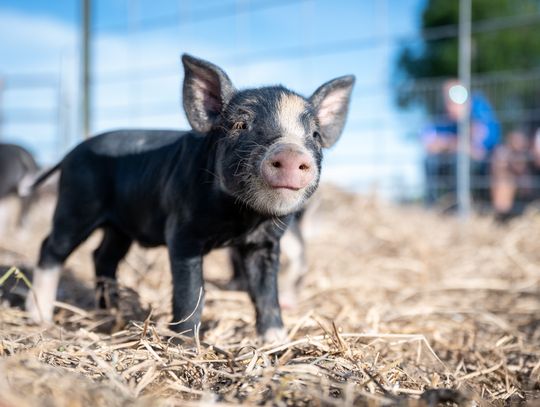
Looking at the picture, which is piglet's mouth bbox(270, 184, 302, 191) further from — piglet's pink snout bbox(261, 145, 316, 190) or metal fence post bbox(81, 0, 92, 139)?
metal fence post bbox(81, 0, 92, 139)

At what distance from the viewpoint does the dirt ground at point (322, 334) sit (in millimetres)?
1775

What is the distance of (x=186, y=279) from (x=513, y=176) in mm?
7981

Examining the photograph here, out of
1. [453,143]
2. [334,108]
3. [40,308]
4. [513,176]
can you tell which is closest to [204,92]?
[334,108]

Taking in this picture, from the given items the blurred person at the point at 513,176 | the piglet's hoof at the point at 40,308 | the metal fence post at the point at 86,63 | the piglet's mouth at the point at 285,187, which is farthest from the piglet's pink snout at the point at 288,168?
the blurred person at the point at 513,176

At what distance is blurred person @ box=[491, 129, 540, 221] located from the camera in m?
9.33

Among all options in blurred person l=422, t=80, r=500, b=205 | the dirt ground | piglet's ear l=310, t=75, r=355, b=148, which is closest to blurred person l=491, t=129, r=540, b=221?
blurred person l=422, t=80, r=500, b=205

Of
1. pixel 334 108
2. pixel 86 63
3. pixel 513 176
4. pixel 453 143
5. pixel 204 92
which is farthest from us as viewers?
pixel 453 143

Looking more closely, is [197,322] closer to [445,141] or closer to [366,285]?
[366,285]

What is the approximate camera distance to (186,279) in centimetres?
276

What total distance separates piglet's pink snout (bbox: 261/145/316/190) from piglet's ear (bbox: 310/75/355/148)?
30.1 inches

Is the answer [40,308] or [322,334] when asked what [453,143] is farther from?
[40,308]

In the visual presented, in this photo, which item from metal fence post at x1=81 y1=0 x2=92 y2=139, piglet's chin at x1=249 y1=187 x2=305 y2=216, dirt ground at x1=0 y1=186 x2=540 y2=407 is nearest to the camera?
dirt ground at x1=0 y1=186 x2=540 y2=407

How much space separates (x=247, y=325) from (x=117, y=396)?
5.86 ft

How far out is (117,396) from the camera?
5.23ft
